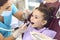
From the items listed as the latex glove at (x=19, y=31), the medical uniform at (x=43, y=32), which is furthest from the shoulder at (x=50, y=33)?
the latex glove at (x=19, y=31)

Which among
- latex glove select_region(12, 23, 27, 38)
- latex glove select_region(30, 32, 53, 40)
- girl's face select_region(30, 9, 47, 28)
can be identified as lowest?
latex glove select_region(30, 32, 53, 40)

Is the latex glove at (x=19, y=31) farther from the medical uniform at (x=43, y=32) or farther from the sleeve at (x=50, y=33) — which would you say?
the sleeve at (x=50, y=33)

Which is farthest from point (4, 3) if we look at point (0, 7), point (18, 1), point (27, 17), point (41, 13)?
point (18, 1)

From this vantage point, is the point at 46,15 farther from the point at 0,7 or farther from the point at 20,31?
the point at 0,7

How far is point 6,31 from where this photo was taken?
1.38 metres

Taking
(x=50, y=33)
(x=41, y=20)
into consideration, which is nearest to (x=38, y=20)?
(x=41, y=20)

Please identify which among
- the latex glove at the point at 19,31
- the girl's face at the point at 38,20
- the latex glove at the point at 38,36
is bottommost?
the latex glove at the point at 38,36

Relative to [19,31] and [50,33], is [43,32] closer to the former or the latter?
[50,33]

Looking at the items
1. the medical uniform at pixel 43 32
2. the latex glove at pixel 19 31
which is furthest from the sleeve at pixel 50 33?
the latex glove at pixel 19 31

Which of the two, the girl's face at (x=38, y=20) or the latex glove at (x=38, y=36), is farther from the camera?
the girl's face at (x=38, y=20)

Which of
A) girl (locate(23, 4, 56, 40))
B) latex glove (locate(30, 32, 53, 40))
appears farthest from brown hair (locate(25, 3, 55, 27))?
latex glove (locate(30, 32, 53, 40))

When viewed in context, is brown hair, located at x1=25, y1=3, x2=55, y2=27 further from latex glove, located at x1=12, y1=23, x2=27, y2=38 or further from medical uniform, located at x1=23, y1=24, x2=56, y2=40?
latex glove, located at x1=12, y1=23, x2=27, y2=38

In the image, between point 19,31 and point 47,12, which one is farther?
point 47,12

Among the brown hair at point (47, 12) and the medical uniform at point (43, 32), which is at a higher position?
the brown hair at point (47, 12)
